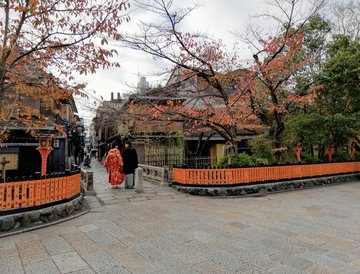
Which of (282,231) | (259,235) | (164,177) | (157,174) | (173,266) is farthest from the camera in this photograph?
(157,174)

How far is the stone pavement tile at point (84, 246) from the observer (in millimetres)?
4414

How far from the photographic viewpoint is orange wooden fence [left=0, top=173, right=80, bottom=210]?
18.1ft

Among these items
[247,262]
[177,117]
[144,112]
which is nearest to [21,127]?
[144,112]

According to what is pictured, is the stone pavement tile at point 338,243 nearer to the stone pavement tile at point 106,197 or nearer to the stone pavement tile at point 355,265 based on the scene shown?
the stone pavement tile at point 355,265

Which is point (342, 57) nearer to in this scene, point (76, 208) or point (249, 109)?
point (249, 109)

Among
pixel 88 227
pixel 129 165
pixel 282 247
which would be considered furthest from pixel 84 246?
pixel 129 165

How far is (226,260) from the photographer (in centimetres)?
404

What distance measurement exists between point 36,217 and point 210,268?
14.0ft

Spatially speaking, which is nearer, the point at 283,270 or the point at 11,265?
the point at 283,270

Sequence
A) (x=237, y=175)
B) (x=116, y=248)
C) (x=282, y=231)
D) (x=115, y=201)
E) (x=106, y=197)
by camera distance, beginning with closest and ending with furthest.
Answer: (x=116, y=248)
(x=282, y=231)
(x=115, y=201)
(x=106, y=197)
(x=237, y=175)

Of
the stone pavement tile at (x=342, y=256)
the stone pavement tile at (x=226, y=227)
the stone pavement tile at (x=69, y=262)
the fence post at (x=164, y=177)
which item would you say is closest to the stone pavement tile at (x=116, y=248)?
the stone pavement tile at (x=69, y=262)

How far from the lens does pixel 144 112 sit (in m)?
11.4

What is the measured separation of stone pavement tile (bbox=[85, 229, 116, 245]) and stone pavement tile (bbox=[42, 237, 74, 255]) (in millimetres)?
499

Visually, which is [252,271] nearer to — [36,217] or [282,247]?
[282,247]
